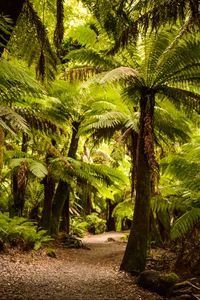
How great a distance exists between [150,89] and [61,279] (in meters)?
2.92

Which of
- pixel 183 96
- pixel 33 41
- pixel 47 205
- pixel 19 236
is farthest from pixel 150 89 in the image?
pixel 47 205

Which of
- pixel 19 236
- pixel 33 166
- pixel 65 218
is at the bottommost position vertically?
pixel 19 236

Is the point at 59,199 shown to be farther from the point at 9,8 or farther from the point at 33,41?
the point at 9,8

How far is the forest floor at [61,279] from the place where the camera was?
3.70 metres

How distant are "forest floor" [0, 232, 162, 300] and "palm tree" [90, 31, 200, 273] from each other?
1.77ft

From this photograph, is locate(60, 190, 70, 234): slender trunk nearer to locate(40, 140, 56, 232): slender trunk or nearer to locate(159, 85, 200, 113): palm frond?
locate(40, 140, 56, 232): slender trunk

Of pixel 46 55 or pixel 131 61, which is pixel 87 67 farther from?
pixel 46 55

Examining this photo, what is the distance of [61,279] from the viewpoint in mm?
4551

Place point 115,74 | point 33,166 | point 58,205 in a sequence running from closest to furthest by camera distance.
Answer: point 115,74, point 33,166, point 58,205

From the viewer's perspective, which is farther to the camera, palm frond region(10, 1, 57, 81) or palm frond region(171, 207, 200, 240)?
palm frond region(171, 207, 200, 240)

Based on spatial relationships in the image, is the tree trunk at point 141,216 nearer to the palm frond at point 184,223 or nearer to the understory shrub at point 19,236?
the palm frond at point 184,223

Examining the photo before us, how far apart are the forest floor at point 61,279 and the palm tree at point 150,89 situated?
541 mm

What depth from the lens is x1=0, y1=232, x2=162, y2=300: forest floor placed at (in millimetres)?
3704

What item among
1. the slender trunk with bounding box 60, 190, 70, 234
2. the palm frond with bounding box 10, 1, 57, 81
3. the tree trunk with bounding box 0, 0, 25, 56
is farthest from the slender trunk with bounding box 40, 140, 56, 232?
the tree trunk with bounding box 0, 0, 25, 56
